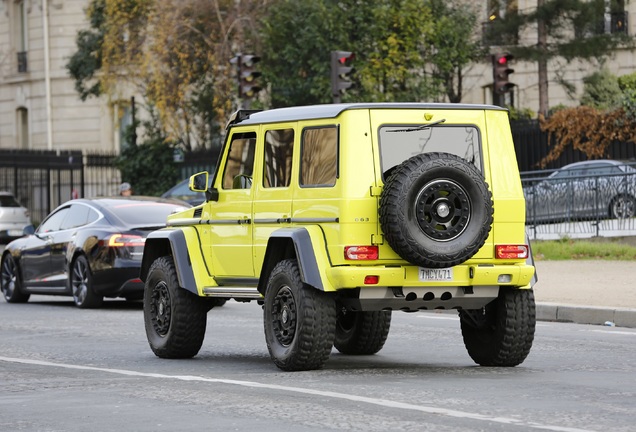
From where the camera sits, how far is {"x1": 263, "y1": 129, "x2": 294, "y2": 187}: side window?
1221 cm

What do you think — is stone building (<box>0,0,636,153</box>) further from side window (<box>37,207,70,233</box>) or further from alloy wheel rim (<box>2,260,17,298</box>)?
side window (<box>37,207,70,233</box>)

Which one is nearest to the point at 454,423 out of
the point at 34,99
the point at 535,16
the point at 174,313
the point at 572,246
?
the point at 174,313

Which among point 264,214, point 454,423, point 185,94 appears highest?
point 185,94

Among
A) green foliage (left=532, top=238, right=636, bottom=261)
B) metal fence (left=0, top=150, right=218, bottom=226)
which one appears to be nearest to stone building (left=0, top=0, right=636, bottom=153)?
metal fence (left=0, top=150, right=218, bottom=226)

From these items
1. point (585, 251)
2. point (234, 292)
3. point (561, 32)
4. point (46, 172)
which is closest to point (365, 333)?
point (234, 292)

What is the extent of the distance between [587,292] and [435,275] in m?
8.45

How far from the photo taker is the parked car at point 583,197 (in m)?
28.0

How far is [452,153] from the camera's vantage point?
11734mm

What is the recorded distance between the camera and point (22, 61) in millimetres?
61031

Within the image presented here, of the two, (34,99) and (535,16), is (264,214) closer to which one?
(535,16)

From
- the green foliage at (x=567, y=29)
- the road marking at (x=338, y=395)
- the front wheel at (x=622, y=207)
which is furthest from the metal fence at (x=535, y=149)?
the road marking at (x=338, y=395)

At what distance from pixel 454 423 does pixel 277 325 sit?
3287 millimetres

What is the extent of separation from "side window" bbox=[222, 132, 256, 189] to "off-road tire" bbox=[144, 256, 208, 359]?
0.98 metres

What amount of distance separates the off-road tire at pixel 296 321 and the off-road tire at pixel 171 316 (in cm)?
145
